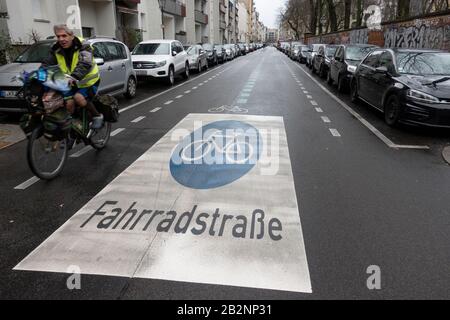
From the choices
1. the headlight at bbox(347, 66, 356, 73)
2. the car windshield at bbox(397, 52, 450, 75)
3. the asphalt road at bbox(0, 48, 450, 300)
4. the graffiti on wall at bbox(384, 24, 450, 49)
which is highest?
the graffiti on wall at bbox(384, 24, 450, 49)

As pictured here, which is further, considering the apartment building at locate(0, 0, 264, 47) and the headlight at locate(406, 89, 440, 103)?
the apartment building at locate(0, 0, 264, 47)

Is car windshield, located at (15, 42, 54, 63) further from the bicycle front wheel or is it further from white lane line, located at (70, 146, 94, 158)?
the bicycle front wheel

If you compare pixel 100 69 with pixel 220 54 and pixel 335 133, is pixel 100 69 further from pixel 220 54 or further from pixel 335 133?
pixel 220 54

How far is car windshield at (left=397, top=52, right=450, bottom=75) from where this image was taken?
27.0 feet

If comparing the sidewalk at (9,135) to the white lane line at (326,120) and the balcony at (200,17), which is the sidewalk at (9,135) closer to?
Result: the white lane line at (326,120)

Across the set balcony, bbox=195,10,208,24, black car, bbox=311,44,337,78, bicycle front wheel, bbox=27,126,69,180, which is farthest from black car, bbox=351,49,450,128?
balcony, bbox=195,10,208,24

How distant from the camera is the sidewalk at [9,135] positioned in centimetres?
691

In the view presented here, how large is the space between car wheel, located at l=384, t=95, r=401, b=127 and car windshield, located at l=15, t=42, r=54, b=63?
8417 millimetres

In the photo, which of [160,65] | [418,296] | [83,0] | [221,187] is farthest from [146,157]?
[83,0]

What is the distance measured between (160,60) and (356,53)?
783 cm

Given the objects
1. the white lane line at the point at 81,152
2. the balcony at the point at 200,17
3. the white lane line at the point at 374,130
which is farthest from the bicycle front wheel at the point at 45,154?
the balcony at the point at 200,17

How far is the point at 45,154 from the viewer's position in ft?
16.6
